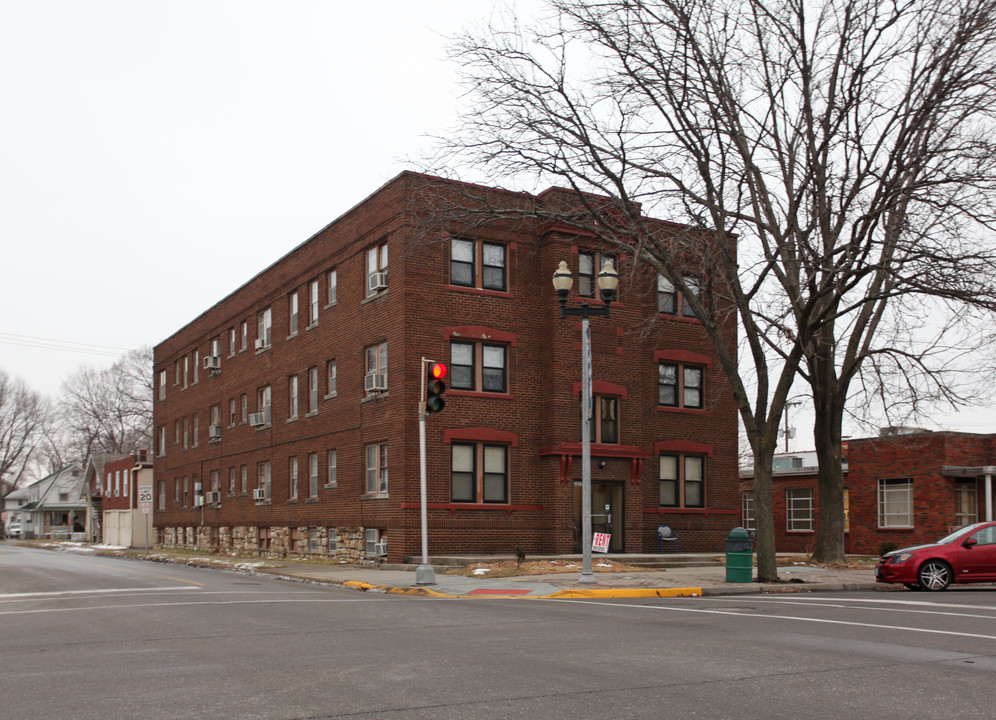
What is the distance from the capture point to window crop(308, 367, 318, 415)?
34281 mm

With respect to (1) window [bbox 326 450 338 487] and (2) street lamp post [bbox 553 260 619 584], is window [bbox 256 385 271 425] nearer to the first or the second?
(1) window [bbox 326 450 338 487]

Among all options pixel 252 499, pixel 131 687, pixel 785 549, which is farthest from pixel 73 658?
pixel 785 549

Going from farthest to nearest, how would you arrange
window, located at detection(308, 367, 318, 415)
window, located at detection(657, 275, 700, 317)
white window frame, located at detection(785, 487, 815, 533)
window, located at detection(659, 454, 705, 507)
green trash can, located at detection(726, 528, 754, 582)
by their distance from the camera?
white window frame, located at detection(785, 487, 815, 533)
window, located at detection(308, 367, 318, 415)
window, located at detection(657, 275, 700, 317)
window, located at detection(659, 454, 705, 507)
green trash can, located at detection(726, 528, 754, 582)

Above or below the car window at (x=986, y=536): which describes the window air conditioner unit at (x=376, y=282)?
above

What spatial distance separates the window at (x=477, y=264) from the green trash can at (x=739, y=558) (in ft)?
38.3

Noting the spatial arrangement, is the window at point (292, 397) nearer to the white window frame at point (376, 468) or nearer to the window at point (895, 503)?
the white window frame at point (376, 468)

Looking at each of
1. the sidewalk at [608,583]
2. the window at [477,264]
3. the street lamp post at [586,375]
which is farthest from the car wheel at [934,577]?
the window at [477,264]

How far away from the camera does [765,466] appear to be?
861 inches

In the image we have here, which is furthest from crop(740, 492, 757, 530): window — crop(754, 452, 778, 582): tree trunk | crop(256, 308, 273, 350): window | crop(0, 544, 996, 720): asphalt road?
crop(0, 544, 996, 720): asphalt road

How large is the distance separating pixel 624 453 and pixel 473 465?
4.72 meters

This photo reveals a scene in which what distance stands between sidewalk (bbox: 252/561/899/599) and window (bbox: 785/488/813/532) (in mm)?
14553

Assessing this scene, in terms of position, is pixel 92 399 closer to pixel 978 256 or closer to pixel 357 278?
pixel 357 278

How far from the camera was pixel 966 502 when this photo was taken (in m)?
34.7

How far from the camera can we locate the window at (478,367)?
2847 cm
